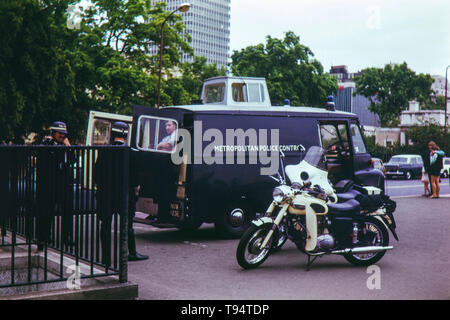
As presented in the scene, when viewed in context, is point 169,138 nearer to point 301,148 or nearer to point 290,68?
point 301,148

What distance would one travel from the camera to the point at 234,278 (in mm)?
6922

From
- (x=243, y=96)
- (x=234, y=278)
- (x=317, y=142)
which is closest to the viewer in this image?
(x=234, y=278)

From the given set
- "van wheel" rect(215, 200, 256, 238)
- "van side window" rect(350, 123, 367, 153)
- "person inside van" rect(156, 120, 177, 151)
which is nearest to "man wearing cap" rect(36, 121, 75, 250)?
"person inside van" rect(156, 120, 177, 151)

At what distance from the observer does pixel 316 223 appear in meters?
7.35

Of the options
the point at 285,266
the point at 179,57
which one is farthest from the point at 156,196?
the point at 179,57

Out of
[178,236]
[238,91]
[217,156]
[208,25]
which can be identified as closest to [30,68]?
[238,91]

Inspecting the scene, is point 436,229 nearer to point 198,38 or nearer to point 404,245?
point 404,245

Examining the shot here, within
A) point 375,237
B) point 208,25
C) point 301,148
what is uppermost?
point 208,25

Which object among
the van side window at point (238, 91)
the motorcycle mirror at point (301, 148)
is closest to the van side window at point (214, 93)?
the van side window at point (238, 91)

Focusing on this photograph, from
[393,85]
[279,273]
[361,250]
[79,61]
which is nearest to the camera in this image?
[279,273]

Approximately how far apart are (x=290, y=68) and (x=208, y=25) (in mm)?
19682

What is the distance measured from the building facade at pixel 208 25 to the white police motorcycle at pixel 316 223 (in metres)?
33.9

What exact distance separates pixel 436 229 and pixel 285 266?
5090 millimetres

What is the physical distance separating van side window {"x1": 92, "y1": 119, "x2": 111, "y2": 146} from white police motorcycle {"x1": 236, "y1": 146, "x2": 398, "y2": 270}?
803cm
